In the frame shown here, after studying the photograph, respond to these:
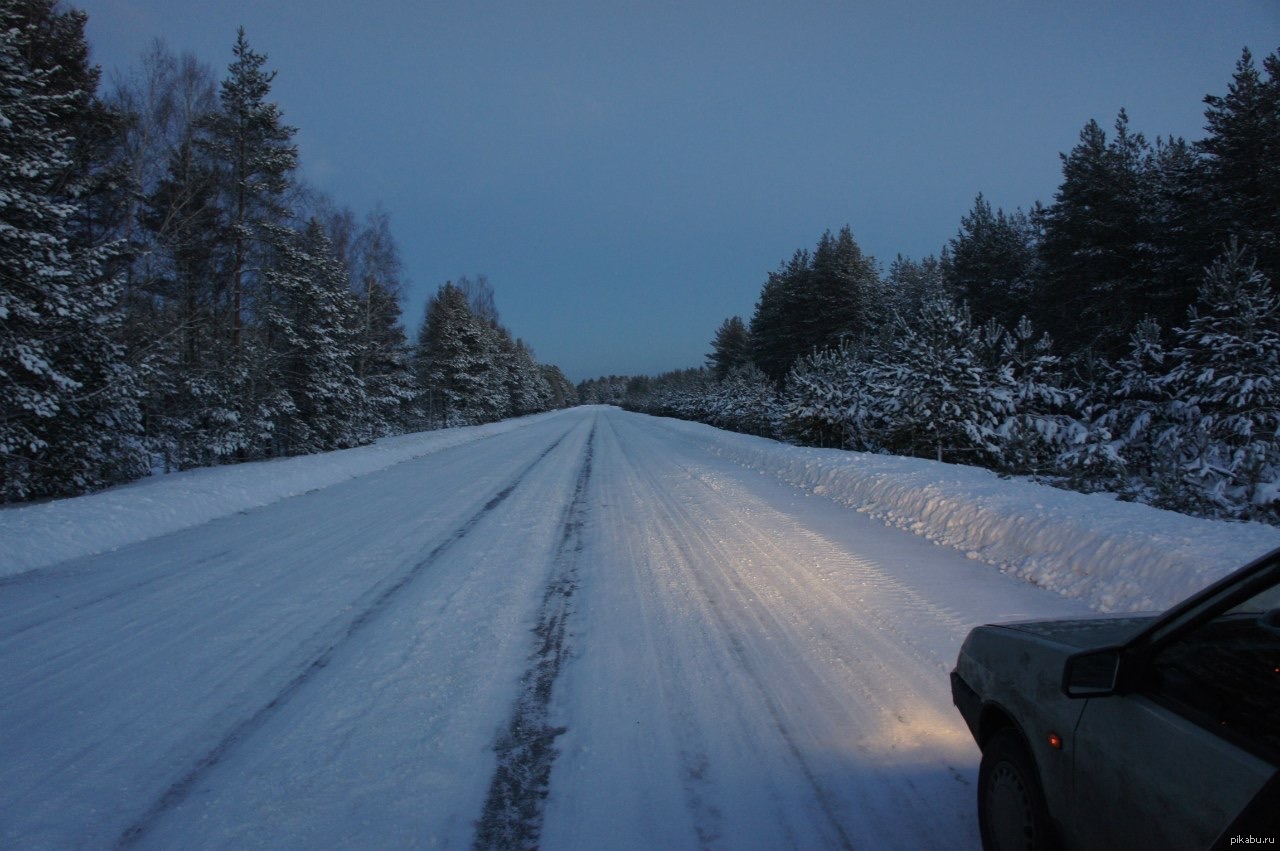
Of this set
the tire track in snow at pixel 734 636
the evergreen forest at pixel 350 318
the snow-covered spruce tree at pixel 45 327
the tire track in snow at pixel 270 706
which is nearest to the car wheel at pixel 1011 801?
the tire track in snow at pixel 734 636

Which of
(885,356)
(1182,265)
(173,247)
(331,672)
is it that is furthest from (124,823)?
(1182,265)

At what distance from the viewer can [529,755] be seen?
3195 millimetres

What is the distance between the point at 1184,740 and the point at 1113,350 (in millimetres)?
28694

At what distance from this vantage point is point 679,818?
8.93 ft

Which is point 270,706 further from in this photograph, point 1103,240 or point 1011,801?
point 1103,240

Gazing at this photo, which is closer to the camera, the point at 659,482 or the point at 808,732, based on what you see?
the point at 808,732

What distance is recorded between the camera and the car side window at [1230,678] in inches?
60.0

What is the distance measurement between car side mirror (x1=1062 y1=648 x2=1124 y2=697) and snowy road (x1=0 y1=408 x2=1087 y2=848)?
1165mm

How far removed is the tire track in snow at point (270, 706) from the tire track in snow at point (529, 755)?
4.86 ft

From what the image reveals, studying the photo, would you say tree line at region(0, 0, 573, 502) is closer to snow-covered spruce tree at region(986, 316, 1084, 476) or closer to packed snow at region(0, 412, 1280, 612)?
packed snow at region(0, 412, 1280, 612)

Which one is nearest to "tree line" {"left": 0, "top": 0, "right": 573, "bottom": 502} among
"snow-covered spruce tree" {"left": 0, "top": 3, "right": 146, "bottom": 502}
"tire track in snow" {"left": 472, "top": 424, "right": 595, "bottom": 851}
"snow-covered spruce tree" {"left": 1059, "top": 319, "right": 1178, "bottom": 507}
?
"snow-covered spruce tree" {"left": 0, "top": 3, "right": 146, "bottom": 502}

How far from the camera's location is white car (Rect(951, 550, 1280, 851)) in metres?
1.42

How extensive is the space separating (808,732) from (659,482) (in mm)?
10658

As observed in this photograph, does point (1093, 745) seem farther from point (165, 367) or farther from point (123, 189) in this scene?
point (123, 189)
